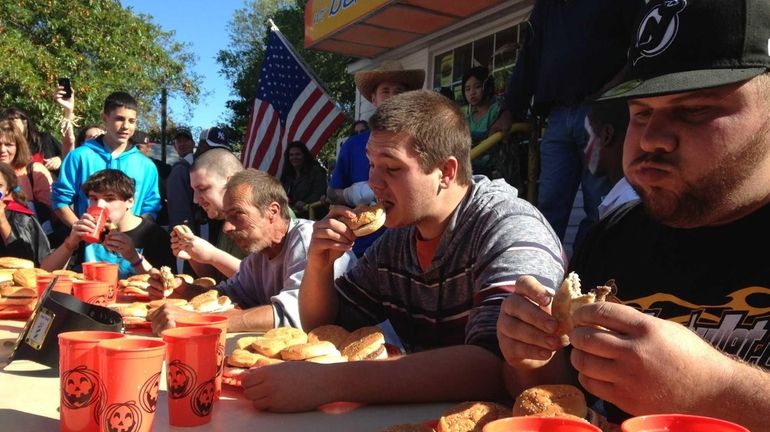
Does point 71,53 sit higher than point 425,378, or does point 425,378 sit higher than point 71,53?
point 71,53

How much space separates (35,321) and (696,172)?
1814 mm

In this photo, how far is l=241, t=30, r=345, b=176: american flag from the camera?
8.16 meters

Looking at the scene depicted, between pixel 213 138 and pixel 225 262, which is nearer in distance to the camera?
pixel 225 262

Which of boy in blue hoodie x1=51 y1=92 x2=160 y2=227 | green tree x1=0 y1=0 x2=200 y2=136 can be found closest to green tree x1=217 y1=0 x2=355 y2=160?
green tree x1=0 y1=0 x2=200 y2=136

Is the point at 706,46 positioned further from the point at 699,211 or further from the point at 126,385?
the point at 126,385

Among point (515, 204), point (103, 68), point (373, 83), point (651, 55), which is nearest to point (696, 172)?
point (651, 55)

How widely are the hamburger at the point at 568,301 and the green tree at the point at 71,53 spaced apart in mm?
16242

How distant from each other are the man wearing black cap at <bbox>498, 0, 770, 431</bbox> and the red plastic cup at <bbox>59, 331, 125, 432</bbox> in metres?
0.86

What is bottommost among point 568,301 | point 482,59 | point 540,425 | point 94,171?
point 540,425

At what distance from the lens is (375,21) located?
28.7 ft

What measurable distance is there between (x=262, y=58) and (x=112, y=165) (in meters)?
34.0

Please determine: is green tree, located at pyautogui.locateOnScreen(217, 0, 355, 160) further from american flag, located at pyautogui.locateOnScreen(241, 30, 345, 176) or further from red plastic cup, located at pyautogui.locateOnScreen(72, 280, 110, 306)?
red plastic cup, located at pyautogui.locateOnScreen(72, 280, 110, 306)

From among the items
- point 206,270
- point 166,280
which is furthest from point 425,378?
point 206,270

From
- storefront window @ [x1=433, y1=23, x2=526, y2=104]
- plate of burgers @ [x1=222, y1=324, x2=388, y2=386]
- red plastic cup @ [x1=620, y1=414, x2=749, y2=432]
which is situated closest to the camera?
red plastic cup @ [x1=620, y1=414, x2=749, y2=432]
